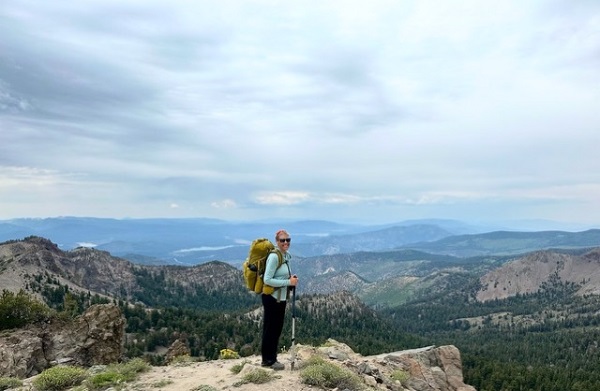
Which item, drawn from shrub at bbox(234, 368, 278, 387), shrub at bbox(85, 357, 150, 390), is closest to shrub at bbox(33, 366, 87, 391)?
shrub at bbox(85, 357, 150, 390)

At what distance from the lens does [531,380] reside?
Answer: 112250mm

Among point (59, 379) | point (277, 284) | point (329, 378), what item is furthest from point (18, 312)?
point (329, 378)

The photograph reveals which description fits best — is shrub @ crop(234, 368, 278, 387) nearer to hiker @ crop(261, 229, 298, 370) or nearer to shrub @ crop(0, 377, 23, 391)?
hiker @ crop(261, 229, 298, 370)

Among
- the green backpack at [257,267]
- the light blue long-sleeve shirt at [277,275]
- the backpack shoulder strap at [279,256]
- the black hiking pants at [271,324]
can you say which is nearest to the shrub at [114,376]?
the black hiking pants at [271,324]

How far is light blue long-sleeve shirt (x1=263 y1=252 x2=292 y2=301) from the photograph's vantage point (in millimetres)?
15586

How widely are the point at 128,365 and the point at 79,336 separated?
70.9ft

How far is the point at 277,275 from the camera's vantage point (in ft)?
52.4

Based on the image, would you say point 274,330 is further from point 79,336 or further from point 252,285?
point 79,336

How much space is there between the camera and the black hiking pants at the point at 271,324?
53.4 feet

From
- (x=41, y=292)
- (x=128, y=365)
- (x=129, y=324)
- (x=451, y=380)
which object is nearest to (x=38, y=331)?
(x=128, y=365)

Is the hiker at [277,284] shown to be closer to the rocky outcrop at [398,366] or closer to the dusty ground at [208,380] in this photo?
the dusty ground at [208,380]

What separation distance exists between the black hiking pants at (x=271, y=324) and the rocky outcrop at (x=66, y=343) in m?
Result: 22.7

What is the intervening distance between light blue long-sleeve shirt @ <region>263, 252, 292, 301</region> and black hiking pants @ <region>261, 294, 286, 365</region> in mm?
355

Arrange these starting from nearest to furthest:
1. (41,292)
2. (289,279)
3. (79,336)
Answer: (289,279), (79,336), (41,292)
